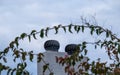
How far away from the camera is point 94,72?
13.6 ft

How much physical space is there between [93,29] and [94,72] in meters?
0.41

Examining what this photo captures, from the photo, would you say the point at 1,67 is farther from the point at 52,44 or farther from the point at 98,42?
the point at 52,44

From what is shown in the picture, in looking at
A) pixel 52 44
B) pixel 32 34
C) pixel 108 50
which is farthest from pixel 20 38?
pixel 52 44

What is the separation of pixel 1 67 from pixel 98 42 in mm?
1005

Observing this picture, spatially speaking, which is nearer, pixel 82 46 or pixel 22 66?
pixel 22 66

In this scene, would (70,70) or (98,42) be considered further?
(70,70)

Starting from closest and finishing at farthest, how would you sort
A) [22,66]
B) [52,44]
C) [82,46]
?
[22,66]
[82,46]
[52,44]

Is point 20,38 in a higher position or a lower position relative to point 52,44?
lower

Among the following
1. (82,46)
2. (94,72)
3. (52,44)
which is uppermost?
(52,44)

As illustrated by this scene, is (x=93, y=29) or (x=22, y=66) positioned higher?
(x=93, y=29)

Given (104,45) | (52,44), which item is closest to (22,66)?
(104,45)

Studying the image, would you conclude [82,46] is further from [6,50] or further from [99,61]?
[6,50]

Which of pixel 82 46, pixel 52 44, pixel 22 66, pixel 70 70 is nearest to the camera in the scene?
pixel 22 66

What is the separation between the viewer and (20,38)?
4141 mm
